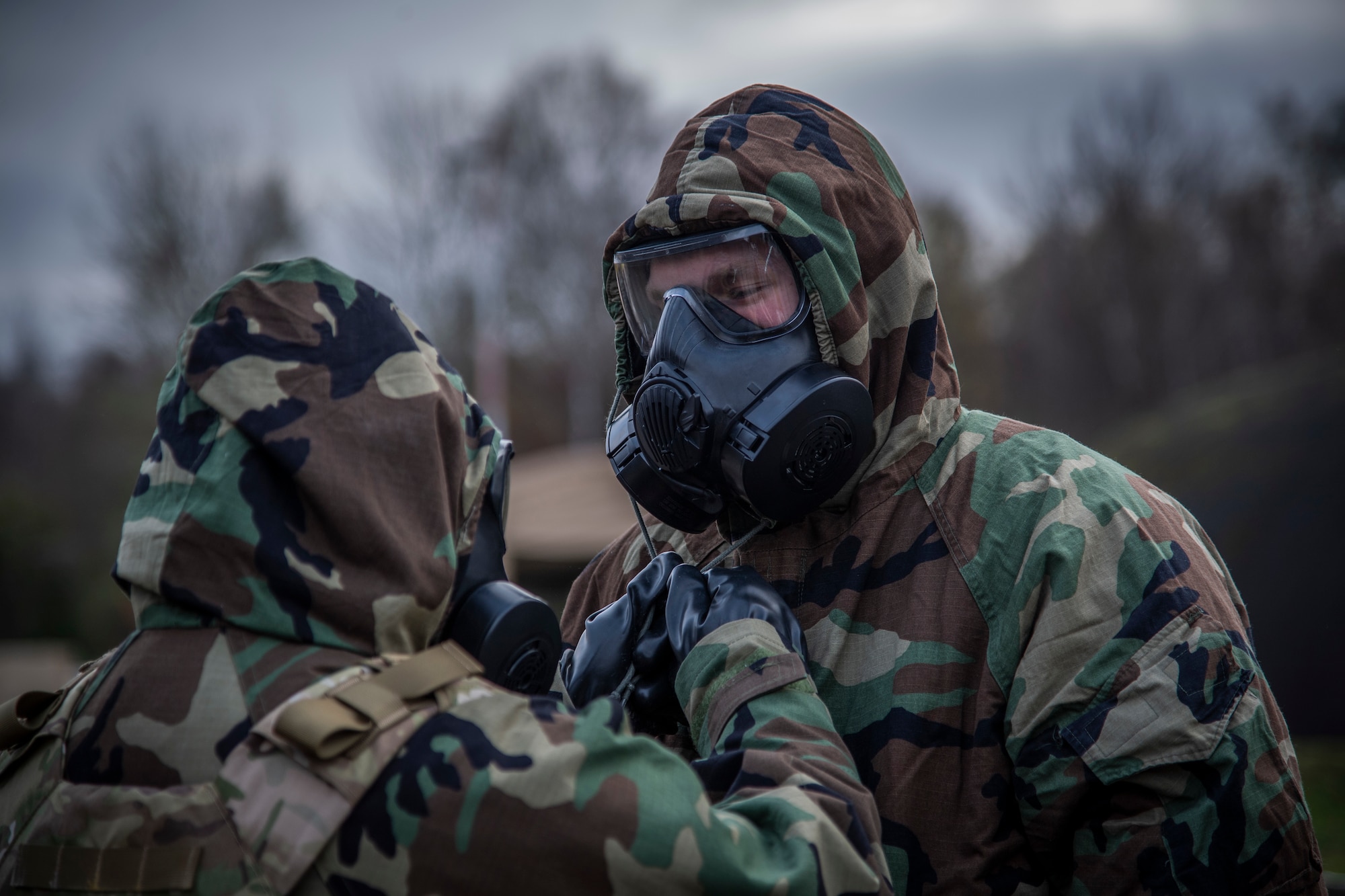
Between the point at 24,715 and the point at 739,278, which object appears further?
the point at 739,278

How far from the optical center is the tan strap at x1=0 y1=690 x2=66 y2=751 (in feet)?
4.83

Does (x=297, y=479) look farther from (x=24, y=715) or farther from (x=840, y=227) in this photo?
(x=840, y=227)

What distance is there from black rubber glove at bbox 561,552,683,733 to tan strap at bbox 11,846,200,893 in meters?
0.93

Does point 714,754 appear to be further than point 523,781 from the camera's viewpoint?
Yes

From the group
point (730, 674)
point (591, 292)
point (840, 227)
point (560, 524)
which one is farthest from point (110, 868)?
→ point (591, 292)

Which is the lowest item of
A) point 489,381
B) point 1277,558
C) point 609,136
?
point 489,381

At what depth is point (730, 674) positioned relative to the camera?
1.77m

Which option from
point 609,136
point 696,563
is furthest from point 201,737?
point 609,136

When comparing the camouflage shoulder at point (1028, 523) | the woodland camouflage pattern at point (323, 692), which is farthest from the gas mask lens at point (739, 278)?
the woodland camouflage pattern at point (323, 692)

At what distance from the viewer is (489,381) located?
26.2m

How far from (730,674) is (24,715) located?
1102mm

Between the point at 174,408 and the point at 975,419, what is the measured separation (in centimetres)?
162

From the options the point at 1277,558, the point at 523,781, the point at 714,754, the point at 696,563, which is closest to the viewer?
the point at 523,781

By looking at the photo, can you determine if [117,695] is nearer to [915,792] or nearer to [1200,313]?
[915,792]
